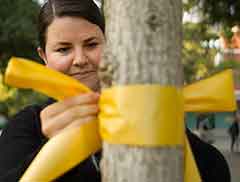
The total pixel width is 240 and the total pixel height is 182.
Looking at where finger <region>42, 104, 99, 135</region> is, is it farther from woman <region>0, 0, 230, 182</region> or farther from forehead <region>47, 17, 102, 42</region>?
forehead <region>47, 17, 102, 42</region>

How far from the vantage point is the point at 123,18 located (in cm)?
132

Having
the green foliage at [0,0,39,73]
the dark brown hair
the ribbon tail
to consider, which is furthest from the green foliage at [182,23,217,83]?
the ribbon tail

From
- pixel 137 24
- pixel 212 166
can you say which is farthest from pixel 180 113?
pixel 212 166

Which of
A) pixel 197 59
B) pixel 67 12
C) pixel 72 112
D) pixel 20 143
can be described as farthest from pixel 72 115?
pixel 197 59

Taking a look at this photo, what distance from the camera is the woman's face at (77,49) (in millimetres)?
1710

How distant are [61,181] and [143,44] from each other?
449 mm

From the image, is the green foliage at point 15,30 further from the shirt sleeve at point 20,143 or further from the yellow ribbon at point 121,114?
the yellow ribbon at point 121,114

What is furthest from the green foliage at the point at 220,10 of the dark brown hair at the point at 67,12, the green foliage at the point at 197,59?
the green foliage at the point at 197,59

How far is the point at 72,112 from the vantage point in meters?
1.41

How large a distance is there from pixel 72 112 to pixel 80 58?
323 millimetres

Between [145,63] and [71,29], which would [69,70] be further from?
[145,63]

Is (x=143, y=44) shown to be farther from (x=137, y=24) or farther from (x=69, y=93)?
(x=69, y=93)

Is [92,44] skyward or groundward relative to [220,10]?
skyward

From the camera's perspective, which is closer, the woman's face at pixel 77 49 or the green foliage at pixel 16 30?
the woman's face at pixel 77 49
